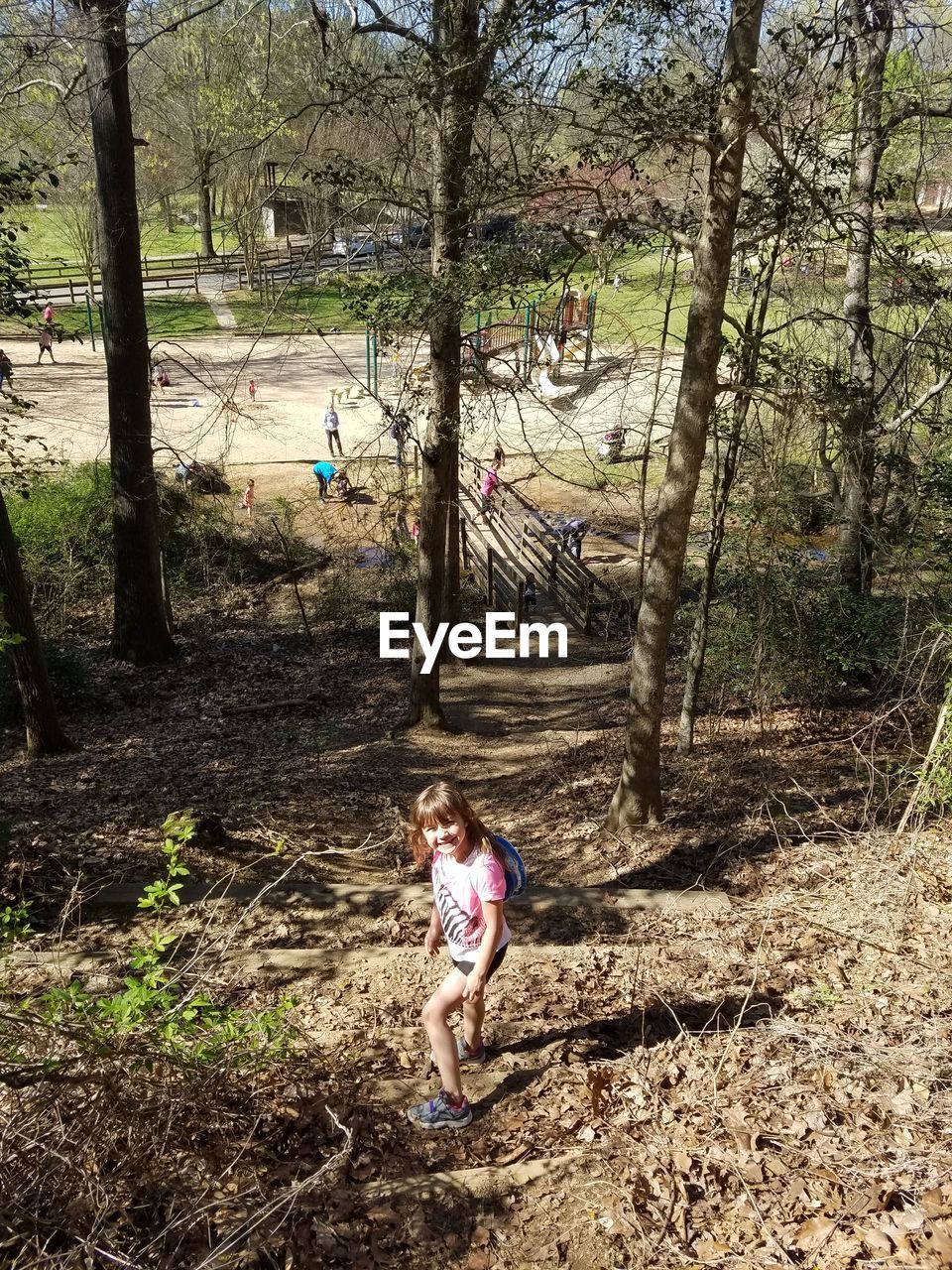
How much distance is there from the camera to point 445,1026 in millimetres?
3762

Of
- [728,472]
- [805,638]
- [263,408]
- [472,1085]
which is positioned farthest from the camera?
[263,408]

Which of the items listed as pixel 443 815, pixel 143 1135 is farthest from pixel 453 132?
pixel 143 1135

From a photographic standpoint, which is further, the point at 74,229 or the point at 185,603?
the point at 74,229

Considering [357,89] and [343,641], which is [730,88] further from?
[343,641]

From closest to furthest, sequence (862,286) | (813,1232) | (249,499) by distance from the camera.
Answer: (813,1232)
(862,286)
(249,499)

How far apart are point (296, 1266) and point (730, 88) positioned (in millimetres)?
6485

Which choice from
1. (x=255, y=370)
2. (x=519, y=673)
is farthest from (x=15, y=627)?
(x=255, y=370)

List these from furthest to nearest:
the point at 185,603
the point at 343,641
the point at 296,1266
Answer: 1. the point at 185,603
2. the point at 343,641
3. the point at 296,1266

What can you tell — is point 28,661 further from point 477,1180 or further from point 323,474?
point 323,474

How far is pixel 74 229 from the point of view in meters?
35.8

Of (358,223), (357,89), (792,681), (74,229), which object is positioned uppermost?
(74,229)

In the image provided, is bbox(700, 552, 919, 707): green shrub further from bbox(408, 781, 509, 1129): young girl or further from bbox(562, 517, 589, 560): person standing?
bbox(562, 517, 589, 560): person standing

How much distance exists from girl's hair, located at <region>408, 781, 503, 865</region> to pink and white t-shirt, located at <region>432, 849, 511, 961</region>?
0.06 m

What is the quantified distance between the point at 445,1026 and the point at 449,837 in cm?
77
